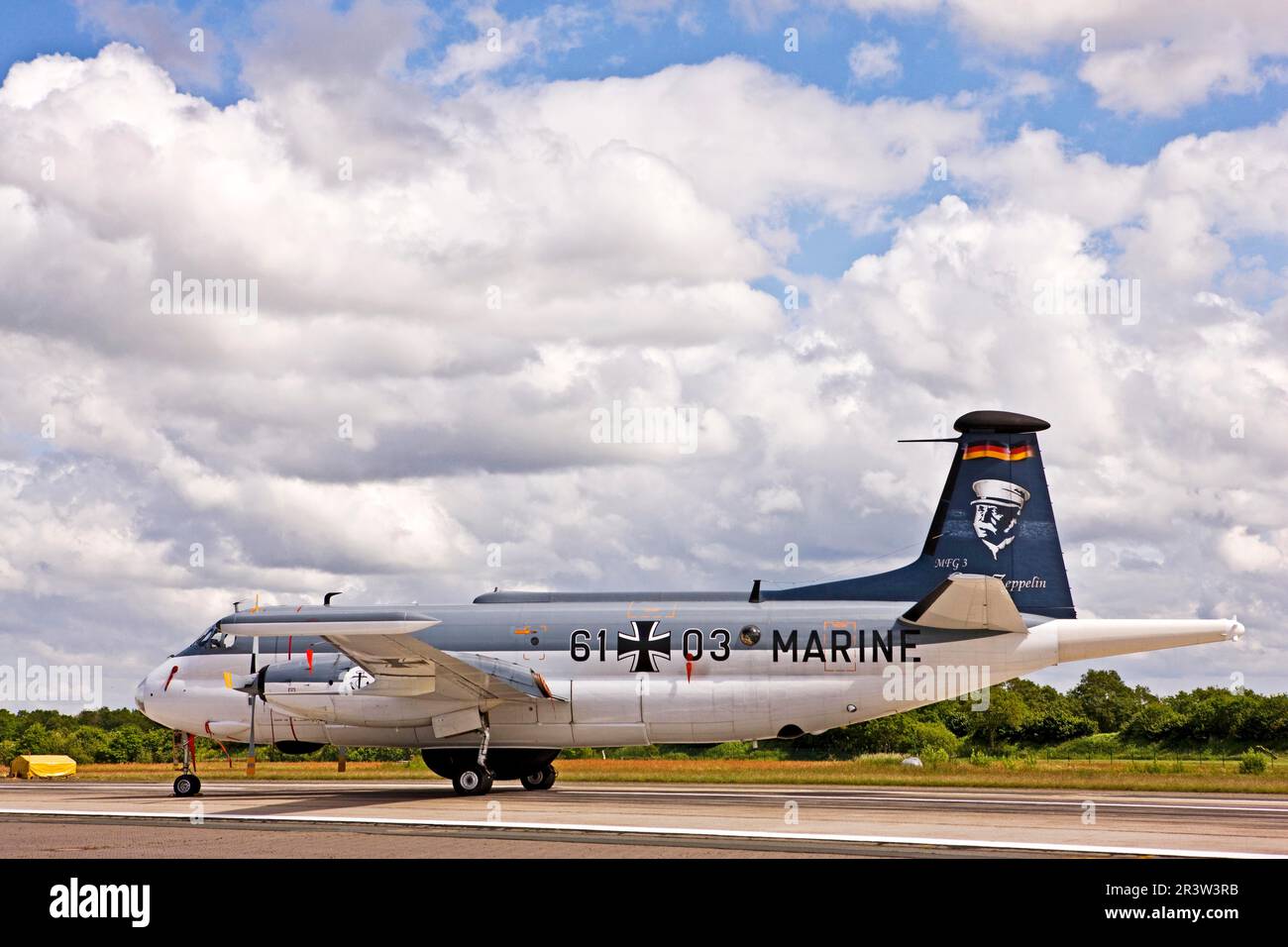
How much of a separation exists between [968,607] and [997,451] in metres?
4.67

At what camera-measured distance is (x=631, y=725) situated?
27844 mm

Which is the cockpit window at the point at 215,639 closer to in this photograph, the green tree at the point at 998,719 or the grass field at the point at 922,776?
the grass field at the point at 922,776

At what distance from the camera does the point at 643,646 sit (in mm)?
28016

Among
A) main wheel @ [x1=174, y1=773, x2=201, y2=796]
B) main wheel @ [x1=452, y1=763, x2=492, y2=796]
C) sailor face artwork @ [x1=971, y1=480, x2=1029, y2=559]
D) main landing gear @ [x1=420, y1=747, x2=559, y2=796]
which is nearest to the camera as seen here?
main wheel @ [x1=452, y1=763, x2=492, y2=796]

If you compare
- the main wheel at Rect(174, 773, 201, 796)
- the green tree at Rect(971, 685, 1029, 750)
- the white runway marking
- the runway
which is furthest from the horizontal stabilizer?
the green tree at Rect(971, 685, 1029, 750)

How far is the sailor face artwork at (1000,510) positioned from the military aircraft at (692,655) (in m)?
0.03

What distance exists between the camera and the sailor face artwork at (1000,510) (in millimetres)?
28609

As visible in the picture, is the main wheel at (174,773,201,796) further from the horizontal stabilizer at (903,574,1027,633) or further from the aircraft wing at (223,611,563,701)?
the horizontal stabilizer at (903,574,1027,633)

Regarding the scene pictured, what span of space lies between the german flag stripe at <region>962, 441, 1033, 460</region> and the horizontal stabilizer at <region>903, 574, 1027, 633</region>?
12.3ft

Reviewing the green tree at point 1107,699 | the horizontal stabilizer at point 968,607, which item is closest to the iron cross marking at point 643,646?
the horizontal stabilizer at point 968,607

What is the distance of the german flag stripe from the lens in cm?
2883
